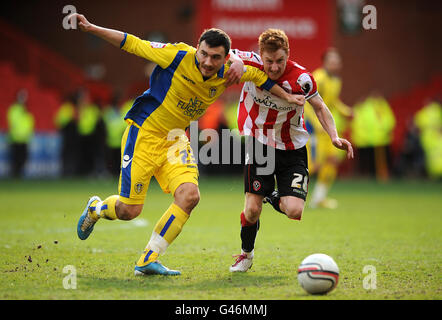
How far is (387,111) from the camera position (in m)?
18.9

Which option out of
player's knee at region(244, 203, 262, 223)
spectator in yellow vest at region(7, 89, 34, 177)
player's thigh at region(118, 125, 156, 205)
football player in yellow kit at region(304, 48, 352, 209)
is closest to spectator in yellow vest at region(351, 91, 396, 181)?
football player in yellow kit at region(304, 48, 352, 209)

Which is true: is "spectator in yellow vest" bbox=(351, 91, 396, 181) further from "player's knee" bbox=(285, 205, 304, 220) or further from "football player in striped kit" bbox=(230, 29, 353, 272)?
"player's knee" bbox=(285, 205, 304, 220)

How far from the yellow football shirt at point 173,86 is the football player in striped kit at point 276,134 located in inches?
8.7

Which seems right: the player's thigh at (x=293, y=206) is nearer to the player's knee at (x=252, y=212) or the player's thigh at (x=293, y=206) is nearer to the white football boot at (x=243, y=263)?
the player's knee at (x=252, y=212)

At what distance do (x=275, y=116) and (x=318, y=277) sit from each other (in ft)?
5.93

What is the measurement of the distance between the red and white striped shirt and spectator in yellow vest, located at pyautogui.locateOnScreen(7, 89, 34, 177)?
12488 millimetres

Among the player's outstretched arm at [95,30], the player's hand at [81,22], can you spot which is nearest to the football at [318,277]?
the player's outstretched arm at [95,30]

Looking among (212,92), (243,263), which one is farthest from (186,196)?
(212,92)

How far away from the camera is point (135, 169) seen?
5578mm

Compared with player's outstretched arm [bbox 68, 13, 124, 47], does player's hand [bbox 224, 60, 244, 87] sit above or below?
below

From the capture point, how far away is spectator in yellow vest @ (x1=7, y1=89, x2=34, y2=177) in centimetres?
1727

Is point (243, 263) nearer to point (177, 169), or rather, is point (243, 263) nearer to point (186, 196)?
point (186, 196)

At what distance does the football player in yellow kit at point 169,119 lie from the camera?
5.30m

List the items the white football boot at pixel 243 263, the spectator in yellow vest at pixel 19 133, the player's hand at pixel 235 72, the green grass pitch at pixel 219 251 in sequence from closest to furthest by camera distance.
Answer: the green grass pitch at pixel 219 251, the player's hand at pixel 235 72, the white football boot at pixel 243 263, the spectator in yellow vest at pixel 19 133
